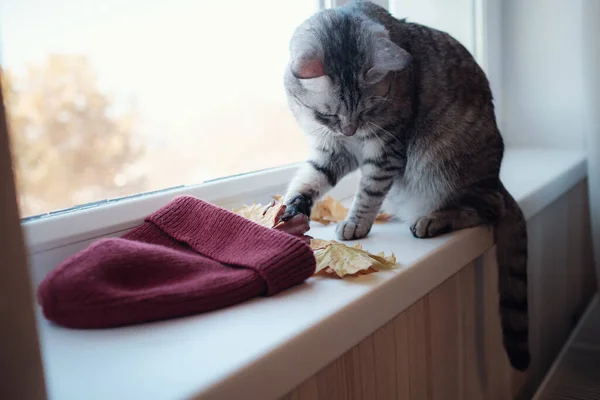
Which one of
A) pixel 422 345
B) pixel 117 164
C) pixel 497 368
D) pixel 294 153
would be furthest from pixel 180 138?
pixel 497 368

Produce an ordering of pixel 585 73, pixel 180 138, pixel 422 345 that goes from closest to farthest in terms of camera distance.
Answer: pixel 422 345, pixel 180 138, pixel 585 73

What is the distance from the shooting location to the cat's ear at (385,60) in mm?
948

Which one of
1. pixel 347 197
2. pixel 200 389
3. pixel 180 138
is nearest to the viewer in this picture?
pixel 200 389

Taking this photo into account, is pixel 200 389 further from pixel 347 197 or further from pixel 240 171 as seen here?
pixel 347 197

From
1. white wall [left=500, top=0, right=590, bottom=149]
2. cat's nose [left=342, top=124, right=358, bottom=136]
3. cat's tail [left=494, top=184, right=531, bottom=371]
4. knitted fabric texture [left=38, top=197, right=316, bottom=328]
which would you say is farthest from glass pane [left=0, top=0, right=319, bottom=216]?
white wall [left=500, top=0, right=590, bottom=149]

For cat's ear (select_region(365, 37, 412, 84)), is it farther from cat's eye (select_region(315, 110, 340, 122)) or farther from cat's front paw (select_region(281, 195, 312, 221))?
cat's front paw (select_region(281, 195, 312, 221))

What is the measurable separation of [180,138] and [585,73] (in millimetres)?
1183

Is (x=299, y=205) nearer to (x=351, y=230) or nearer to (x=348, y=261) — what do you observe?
(x=351, y=230)

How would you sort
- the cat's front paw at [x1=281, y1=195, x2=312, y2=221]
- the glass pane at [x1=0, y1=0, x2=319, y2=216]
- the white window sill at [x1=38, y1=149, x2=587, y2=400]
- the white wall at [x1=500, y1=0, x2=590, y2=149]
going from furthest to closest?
the white wall at [x1=500, y1=0, x2=590, y2=149] → the cat's front paw at [x1=281, y1=195, x2=312, y2=221] → the glass pane at [x1=0, y1=0, x2=319, y2=216] → the white window sill at [x1=38, y1=149, x2=587, y2=400]

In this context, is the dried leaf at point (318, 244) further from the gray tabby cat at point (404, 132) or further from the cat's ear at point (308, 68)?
the cat's ear at point (308, 68)

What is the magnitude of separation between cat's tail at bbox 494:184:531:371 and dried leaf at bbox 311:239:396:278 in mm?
395

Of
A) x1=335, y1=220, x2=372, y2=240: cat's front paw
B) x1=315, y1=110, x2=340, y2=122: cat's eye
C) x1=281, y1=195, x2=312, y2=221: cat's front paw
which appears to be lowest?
x1=335, y1=220, x2=372, y2=240: cat's front paw

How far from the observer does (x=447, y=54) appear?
1174mm

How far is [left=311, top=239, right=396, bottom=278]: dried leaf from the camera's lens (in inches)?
31.1
